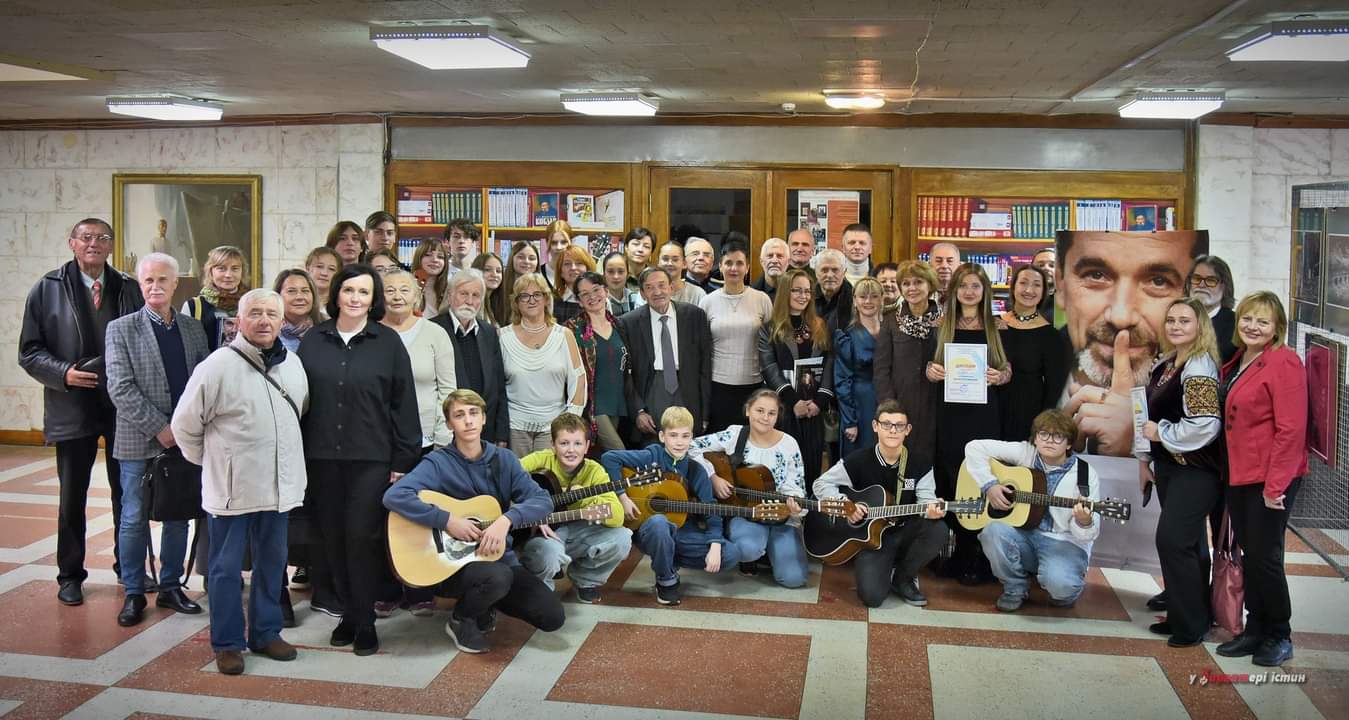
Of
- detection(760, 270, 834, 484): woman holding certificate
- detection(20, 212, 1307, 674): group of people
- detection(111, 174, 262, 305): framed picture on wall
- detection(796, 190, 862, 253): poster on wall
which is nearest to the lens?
detection(20, 212, 1307, 674): group of people

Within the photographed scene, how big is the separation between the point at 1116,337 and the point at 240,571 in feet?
13.6

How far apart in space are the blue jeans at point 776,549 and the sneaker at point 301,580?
202 centimetres

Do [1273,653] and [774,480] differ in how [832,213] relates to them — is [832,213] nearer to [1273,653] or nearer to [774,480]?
[774,480]

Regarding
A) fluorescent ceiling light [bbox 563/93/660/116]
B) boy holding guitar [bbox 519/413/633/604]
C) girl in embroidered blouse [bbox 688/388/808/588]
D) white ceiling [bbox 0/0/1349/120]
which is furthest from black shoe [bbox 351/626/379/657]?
fluorescent ceiling light [bbox 563/93/660/116]

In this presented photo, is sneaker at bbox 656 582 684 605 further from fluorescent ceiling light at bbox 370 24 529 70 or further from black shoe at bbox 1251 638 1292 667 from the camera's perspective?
fluorescent ceiling light at bbox 370 24 529 70

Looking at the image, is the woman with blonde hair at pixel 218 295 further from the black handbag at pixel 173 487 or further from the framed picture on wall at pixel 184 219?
the framed picture on wall at pixel 184 219

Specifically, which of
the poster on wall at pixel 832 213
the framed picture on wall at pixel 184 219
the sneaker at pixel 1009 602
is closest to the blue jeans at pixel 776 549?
the sneaker at pixel 1009 602

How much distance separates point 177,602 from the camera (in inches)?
196

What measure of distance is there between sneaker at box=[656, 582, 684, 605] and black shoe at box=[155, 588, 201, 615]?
6.60 ft

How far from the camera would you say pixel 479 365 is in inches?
211

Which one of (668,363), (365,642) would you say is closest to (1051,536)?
(668,363)

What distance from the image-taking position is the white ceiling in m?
4.66

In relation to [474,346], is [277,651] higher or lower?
lower

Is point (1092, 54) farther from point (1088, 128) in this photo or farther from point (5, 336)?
point (5, 336)
